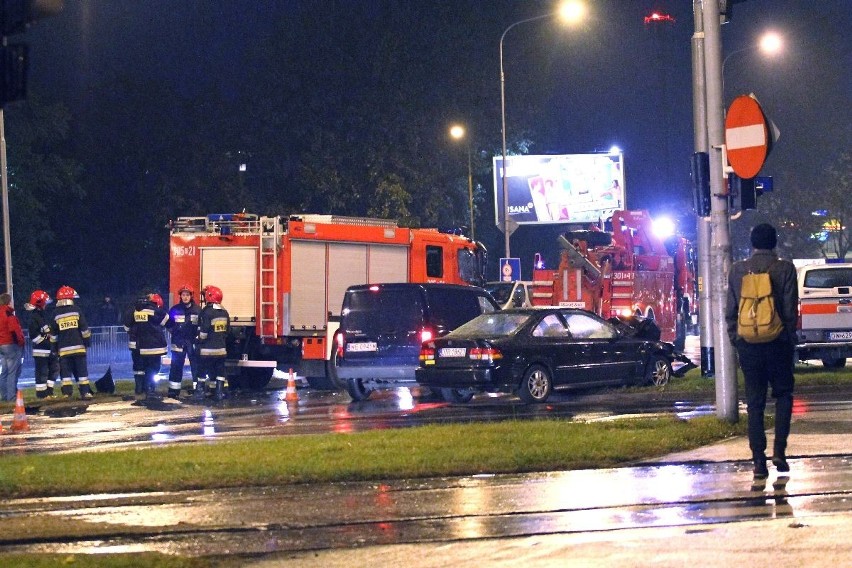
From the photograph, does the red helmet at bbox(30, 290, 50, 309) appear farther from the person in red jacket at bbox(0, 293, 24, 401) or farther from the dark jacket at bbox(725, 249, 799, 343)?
the dark jacket at bbox(725, 249, 799, 343)

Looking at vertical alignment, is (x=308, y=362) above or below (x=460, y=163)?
below

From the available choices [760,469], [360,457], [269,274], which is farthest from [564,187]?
[760,469]

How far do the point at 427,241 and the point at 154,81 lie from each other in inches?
1222

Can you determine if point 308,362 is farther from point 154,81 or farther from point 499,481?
point 154,81

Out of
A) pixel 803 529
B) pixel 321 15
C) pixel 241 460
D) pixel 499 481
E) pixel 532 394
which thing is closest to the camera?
pixel 803 529

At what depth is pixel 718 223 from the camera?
12.6 meters

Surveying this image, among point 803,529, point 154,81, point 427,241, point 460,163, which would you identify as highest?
point 154,81

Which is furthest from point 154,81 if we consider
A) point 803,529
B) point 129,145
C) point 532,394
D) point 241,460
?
point 803,529

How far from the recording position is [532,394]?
61.3ft

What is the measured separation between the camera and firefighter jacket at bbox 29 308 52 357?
22375 mm

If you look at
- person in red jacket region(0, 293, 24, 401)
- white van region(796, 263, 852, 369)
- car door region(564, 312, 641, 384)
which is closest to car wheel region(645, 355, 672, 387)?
car door region(564, 312, 641, 384)

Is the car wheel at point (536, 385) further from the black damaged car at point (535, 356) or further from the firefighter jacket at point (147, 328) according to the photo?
the firefighter jacket at point (147, 328)

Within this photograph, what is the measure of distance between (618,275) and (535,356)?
1190 cm

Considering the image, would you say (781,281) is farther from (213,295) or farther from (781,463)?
(213,295)
